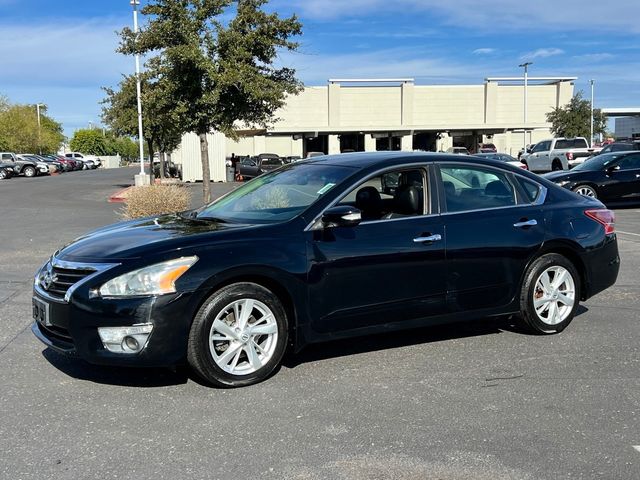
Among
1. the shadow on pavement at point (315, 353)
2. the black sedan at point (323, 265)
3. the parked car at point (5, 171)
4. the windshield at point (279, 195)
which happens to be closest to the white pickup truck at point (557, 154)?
the shadow on pavement at point (315, 353)

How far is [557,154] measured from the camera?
29.9 meters

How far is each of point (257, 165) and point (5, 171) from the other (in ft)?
75.3

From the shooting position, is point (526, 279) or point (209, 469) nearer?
point (209, 469)

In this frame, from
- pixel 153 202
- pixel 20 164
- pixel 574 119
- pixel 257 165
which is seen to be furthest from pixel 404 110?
pixel 153 202

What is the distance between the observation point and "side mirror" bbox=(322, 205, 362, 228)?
4645 mm

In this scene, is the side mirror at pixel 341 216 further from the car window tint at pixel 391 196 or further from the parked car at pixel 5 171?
the parked car at pixel 5 171

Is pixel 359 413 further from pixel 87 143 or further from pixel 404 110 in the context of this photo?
pixel 87 143

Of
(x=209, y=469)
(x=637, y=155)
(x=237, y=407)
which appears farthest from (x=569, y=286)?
(x=637, y=155)

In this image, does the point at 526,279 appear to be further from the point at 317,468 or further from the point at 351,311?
the point at 317,468

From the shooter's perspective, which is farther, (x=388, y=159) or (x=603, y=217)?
(x=603, y=217)

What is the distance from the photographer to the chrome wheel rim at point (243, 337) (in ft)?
14.6

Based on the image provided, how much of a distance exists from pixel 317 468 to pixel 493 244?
268 cm

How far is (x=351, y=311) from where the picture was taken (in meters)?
4.83

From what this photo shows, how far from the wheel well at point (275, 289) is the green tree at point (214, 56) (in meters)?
11.1
